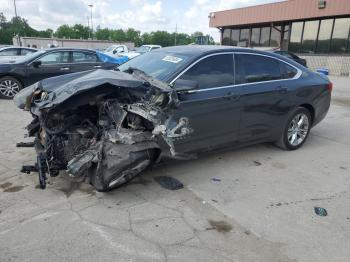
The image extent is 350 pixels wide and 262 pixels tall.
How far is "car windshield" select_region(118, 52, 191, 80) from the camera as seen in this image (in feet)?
14.2

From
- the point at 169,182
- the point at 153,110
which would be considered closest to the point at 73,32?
the point at 169,182

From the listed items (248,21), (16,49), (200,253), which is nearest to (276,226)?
(200,253)

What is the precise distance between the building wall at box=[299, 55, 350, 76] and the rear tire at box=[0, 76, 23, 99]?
766 inches

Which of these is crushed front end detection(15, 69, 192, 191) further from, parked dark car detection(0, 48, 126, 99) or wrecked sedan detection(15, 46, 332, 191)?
parked dark car detection(0, 48, 126, 99)

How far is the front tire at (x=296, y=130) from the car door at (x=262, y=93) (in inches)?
9.4

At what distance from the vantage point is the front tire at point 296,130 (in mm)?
5615

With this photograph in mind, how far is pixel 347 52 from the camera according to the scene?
21.5 m

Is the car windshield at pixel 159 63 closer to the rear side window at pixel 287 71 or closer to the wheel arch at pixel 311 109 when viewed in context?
the rear side window at pixel 287 71

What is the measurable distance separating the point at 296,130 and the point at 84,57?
277 inches

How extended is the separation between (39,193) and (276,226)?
2644 millimetres

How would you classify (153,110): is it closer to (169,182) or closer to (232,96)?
(169,182)

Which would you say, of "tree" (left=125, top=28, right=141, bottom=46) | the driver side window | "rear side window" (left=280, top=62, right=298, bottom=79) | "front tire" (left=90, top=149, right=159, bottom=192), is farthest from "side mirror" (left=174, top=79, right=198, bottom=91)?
"tree" (left=125, top=28, right=141, bottom=46)

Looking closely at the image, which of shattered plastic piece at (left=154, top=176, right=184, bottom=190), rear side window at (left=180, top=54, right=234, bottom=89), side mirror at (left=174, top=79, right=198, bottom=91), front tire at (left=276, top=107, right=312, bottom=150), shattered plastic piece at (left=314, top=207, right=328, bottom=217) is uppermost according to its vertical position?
rear side window at (left=180, top=54, right=234, bottom=89)

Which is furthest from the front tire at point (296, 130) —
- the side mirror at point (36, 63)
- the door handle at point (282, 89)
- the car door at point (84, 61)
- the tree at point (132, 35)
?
the tree at point (132, 35)
